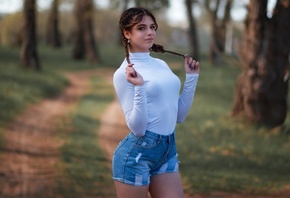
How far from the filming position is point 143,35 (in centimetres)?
358

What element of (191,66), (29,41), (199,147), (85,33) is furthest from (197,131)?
(85,33)

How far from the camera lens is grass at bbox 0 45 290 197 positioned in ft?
26.9

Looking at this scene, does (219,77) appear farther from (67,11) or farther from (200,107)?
(67,11)

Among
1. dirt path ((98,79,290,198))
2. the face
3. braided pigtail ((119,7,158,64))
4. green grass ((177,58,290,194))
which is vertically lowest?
dirt path ((98,79,290,198))

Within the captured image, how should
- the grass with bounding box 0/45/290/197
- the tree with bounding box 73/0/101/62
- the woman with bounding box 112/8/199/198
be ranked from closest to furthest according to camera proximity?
1. the woman with bounding box 112/8/199/198
2. the grass with bounding box 0/45/290/197
3. the tree with bounding box 73/0/101/62

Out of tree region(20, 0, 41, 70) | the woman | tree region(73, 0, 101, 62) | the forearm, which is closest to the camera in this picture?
the woman

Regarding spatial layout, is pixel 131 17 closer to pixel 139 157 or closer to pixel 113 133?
pixel 139 157

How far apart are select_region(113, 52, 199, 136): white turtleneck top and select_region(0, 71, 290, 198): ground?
4.14 meters

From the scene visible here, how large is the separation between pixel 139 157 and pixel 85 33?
30.2m

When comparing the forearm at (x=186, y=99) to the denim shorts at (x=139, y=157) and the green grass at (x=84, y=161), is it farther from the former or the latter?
the green grass at (x=84, y=161)

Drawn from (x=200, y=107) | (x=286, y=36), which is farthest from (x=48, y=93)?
(x=286, y=36)

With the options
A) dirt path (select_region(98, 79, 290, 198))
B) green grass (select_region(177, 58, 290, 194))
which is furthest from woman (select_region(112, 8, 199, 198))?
green grass (select_region(177, 58, 290, 194))

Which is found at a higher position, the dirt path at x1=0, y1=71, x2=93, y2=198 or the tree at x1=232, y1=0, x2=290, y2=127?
the tree at x1=232, y1=0, x2=290, y2=127

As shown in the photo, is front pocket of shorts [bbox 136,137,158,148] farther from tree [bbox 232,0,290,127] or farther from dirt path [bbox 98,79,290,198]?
tree [bbox 232,0,290,127]
